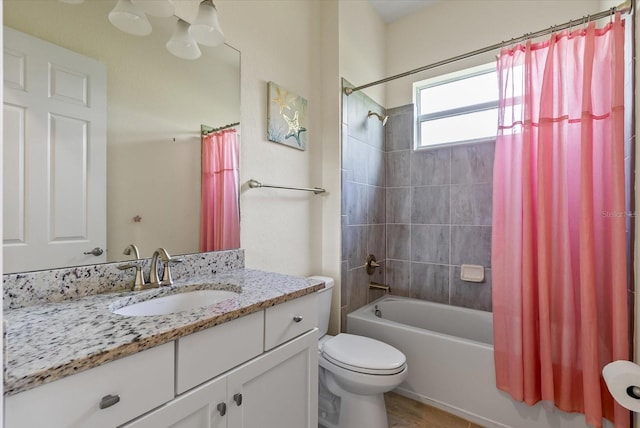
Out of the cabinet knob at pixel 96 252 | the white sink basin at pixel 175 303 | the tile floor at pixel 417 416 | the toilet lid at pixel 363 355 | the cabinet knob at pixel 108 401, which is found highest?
the cabinet knob at pixel 96 252

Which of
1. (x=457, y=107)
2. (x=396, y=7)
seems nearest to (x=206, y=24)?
(x=396, y=7)

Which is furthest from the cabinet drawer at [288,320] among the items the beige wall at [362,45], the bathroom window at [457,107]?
the bathroom window at [457,107]

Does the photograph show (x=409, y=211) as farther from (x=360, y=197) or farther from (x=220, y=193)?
(x=220, y=193)

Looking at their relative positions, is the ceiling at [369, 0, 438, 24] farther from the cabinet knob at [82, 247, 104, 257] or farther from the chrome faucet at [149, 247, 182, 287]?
the cabinet knob at [82, 247, 104, 257]

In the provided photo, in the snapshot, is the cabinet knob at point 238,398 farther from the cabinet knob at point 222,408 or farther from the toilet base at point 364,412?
the toilet base at point 364,412

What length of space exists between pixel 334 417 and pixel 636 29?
2.32 metres

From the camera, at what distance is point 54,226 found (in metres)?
1.03

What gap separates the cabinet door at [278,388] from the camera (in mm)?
976

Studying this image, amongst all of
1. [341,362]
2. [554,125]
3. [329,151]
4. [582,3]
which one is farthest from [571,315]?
[582,3]

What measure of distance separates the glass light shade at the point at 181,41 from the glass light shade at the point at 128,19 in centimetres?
12

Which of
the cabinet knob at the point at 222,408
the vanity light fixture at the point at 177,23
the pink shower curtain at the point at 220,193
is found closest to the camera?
the cabinet knob at the point at 222,408

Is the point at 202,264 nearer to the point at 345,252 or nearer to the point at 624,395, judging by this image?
the point at 345,252

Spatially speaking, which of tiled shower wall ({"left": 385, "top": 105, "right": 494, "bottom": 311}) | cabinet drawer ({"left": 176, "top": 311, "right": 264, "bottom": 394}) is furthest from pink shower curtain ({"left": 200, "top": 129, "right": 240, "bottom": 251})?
tiled shower wall ({"left": 385, "top": 105, "right": 494, "bottom": 311})

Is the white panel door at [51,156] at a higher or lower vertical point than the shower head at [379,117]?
lower
